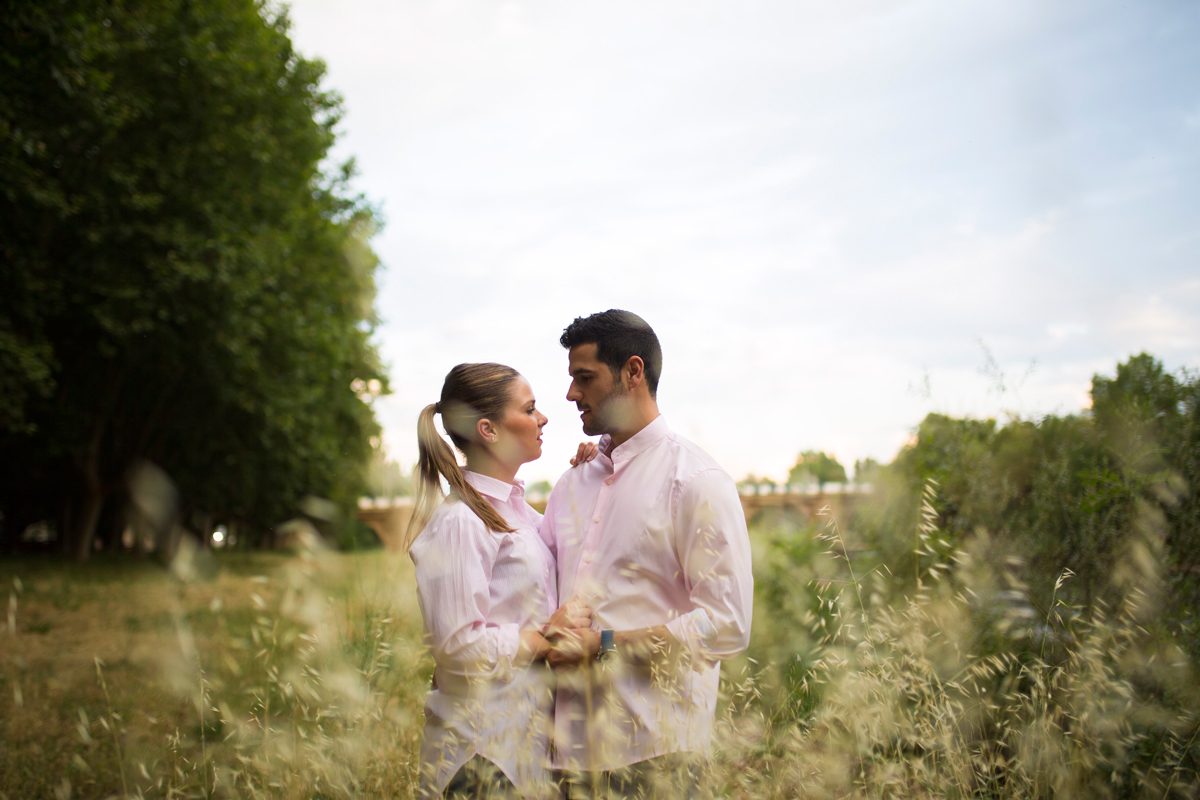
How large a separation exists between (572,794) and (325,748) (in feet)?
4.35

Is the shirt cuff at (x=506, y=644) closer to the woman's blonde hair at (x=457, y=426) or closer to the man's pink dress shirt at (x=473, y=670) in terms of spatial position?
the man's pink dress shirt at (x=473, y=670)

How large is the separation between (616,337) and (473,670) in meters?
→ 1.16

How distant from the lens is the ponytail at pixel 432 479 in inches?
115

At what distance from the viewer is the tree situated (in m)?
6.43

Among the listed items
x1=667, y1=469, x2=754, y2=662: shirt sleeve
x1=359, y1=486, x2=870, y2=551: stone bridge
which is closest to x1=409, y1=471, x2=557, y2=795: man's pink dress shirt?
x1=359, y1=486, x2=870, y2=551: stone bridge

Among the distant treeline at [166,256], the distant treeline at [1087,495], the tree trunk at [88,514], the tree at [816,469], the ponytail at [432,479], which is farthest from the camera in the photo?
the tree trunk at [88,514]

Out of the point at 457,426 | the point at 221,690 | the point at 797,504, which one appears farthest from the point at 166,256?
the point at 457,426

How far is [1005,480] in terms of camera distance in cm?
526

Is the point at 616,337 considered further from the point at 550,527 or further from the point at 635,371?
the point at 550,527

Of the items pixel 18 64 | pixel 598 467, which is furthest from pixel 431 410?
pixel 18 64

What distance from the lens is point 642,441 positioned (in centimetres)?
304

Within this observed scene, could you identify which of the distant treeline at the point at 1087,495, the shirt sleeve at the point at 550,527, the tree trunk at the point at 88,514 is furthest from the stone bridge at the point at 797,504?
the tree trunk at the point at 88,514

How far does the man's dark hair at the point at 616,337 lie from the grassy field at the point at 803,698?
2.97 feet

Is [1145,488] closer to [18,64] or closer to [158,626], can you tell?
[158,626]
